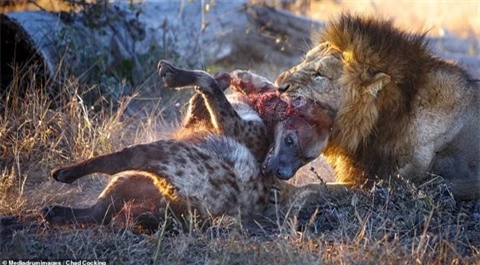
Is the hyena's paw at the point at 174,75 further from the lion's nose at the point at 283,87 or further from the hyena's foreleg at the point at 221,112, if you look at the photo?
the lion's nose at the point at 283,87

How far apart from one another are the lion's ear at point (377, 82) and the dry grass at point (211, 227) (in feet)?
1.94

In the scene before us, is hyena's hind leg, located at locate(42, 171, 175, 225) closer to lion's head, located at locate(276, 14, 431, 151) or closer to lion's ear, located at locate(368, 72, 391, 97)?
lion's head, located at locate(276, 14, 431, 151)

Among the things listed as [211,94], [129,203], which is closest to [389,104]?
[211,94]

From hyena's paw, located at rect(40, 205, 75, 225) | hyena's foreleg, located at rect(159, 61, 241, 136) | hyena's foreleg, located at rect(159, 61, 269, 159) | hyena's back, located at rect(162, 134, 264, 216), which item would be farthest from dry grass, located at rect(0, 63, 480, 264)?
hyena's foreleg, located at rect(159, 61, 241, 136)

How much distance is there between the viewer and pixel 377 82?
200 inches

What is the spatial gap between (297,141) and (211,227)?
0.86m

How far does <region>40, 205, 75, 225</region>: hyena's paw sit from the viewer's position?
453 cm

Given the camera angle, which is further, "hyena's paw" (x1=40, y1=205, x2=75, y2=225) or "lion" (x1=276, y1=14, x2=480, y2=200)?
"lion" (x1=276, y1=14, x2=480, y2=200)

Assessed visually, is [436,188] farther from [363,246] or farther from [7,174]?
[7,174]

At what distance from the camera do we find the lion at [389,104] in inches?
202

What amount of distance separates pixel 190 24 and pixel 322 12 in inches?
183

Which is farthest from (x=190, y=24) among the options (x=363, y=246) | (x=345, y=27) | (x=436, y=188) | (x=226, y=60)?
(x=363, y=246)

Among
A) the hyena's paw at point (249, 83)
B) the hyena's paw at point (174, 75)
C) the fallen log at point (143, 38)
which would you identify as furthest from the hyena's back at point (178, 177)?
the fallen log at point (143, 38)

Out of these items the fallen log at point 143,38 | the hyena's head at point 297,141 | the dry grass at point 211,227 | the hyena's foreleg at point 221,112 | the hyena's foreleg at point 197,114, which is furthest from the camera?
the fallen log at point 143,38
